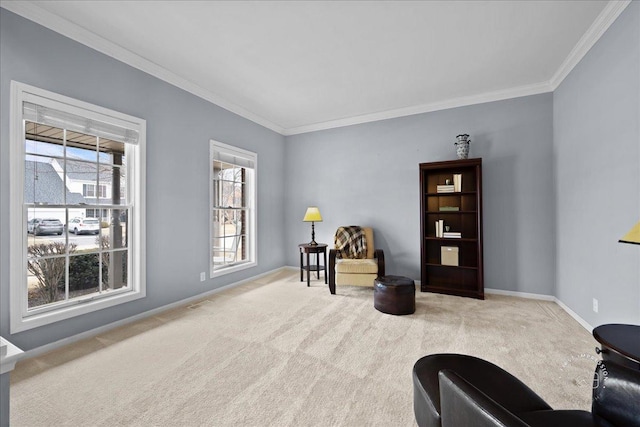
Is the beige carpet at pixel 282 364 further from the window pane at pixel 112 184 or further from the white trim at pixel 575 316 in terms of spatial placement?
the window pane at pixel 112 184

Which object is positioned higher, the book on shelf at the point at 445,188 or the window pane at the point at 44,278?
the book on shelf at the point at 445,188

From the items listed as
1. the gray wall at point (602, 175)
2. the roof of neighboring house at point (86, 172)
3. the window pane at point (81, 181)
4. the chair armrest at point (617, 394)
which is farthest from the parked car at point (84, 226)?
the gray wall at point (602, 175)

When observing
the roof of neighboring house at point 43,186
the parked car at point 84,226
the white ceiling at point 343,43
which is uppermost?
the white ceiling at point 343,43

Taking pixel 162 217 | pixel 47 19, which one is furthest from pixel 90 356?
pixel 47 19

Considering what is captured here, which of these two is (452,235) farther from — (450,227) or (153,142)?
(153,142)

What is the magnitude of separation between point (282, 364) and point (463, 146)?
3655 mm

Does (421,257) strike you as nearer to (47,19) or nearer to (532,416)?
(532,416)

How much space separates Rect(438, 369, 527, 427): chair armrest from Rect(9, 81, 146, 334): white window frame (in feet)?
10.4

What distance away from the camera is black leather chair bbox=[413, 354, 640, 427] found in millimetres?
853

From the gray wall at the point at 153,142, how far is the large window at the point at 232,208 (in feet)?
0.51

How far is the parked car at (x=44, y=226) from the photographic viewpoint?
2381 millimetres

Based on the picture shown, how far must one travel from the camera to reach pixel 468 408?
86 cm

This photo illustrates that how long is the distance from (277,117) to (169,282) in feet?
10.7

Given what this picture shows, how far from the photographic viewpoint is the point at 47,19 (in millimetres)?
2330
